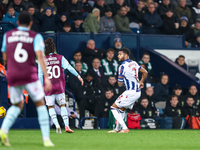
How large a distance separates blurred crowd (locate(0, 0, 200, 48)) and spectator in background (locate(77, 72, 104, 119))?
2.69m

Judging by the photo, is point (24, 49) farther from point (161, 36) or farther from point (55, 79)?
point (161, 36)

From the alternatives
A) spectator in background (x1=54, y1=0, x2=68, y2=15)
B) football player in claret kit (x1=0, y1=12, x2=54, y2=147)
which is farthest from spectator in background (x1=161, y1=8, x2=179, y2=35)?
football player in claret kit (x1=0, y1=12, x2=54, y2=147)

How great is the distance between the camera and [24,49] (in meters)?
6.20

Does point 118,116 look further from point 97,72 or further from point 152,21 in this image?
point 152,21

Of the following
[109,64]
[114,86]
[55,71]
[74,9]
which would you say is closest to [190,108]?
[114,86]

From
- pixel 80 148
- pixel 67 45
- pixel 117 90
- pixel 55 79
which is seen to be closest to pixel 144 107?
pixel 117 90

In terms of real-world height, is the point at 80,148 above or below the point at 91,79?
below

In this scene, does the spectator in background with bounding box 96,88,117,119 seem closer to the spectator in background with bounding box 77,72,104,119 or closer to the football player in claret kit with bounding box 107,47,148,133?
the spectator in background with bounding box 77,72,104,119

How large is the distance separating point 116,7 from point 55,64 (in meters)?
8.42

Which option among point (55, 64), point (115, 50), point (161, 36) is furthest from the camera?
point (161, 36)

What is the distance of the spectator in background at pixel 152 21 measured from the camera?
17.3m

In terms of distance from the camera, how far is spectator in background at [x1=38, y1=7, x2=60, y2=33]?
50.9ft

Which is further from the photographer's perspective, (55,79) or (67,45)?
(67,45)

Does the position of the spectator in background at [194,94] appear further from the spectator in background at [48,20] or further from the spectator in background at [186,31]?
the spectator in background at [48,20]
